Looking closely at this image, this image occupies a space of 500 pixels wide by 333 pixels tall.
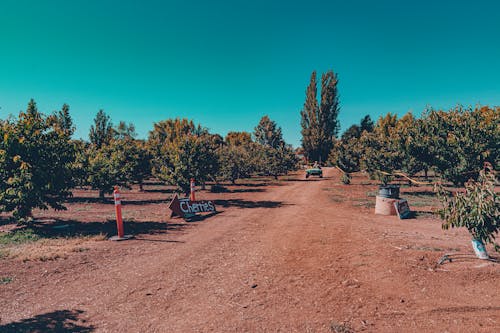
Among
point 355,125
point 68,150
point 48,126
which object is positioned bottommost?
point 68,150

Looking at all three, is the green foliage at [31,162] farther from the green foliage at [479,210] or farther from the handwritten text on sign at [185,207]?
the green foliage at [479,210]

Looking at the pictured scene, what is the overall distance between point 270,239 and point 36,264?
6.52m

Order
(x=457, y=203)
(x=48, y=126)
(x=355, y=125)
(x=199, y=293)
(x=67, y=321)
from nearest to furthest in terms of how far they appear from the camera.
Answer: (x=67, y=321) → (x=199, y=293) → (x=457, y=203) → (x=48, y=126) → (x=355, y=125)

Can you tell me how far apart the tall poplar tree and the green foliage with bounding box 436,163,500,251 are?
58.0 m

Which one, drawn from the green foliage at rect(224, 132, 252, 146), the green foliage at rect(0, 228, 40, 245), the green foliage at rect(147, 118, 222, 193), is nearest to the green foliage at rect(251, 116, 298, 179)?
the green foliage at rect(147, 118, 222, 193)

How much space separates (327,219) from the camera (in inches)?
490

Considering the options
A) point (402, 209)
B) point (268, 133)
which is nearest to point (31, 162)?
point (402, 209)

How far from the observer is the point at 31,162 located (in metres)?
10.2

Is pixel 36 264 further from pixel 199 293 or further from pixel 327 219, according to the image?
pixel 327 219

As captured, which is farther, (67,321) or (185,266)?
(185,266)

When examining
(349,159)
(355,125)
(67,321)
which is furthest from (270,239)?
(355,125)

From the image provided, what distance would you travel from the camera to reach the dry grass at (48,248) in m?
7.24

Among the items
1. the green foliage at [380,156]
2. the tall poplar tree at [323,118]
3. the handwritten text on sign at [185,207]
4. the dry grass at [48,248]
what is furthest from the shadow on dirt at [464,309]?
the tall poplar tree at [323,118]

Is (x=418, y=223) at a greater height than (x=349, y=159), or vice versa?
(x=349, y=159)
